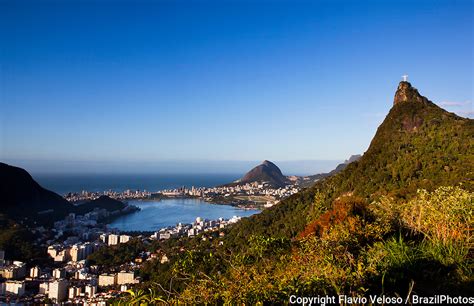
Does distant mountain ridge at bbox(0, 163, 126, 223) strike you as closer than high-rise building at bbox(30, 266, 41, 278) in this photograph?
No

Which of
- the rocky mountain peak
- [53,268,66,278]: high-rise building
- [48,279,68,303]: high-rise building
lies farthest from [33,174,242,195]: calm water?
the rocky mountain peak

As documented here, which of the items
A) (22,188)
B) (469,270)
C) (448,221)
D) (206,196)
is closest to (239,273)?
(469,270)

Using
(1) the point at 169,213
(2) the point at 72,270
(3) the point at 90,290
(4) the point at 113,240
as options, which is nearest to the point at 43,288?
(3) the point at 90,290

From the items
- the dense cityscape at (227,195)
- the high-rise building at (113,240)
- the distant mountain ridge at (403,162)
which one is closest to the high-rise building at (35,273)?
the high-rise building at (113,240)

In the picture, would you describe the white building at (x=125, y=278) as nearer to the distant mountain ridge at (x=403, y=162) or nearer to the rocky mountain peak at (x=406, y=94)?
the distant mountain ridge at (x=403, y=162)

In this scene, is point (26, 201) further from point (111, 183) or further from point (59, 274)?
point (111, 183)

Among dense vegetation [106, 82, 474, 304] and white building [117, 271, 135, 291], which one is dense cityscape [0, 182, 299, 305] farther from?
dense vegetation [106, 82, 474, 304]
